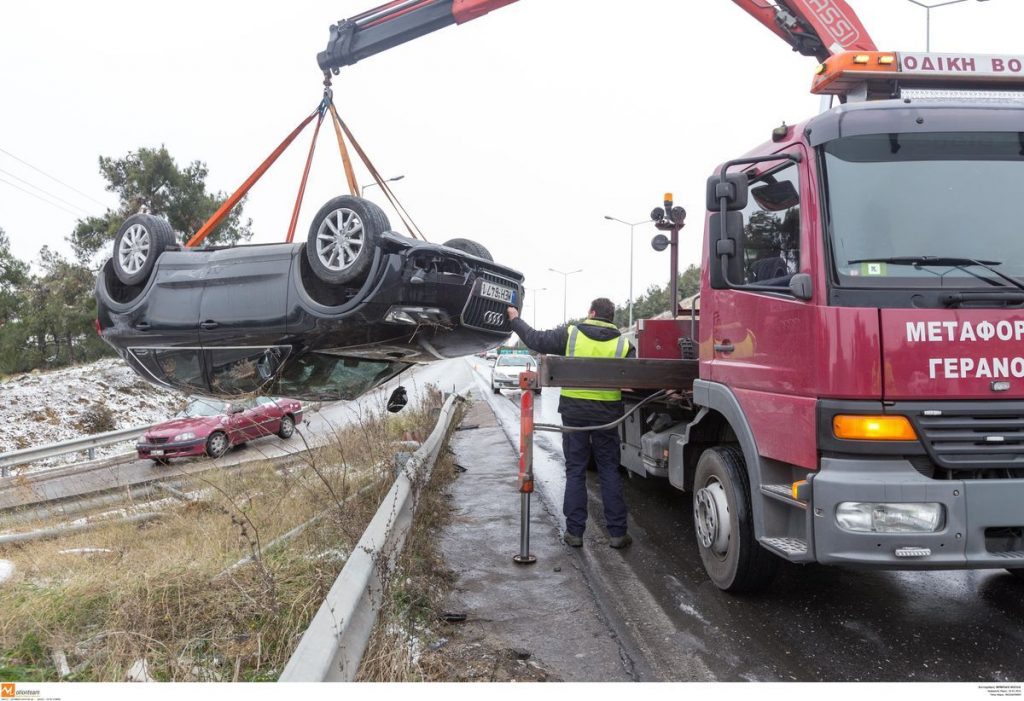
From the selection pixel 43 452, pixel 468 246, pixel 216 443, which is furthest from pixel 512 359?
pixel 468 246

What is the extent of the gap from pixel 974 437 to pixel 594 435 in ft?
9.58

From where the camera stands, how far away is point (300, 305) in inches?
222

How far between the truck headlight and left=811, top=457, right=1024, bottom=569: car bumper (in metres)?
0.02

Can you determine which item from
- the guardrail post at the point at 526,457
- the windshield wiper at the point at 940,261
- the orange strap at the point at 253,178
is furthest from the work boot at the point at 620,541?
the orange strap at the point at 253,178

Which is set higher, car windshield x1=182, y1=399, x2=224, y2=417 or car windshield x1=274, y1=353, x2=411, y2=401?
car windshield x1=274, y1=353, x2=411, y2=401

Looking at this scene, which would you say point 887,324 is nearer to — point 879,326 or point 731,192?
point 879,326

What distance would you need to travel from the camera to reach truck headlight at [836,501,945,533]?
326cm

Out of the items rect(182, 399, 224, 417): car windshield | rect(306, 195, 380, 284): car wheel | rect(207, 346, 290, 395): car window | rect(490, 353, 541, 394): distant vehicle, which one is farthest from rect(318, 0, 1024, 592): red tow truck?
rect(490, 353, 541, 394): distant vehicle

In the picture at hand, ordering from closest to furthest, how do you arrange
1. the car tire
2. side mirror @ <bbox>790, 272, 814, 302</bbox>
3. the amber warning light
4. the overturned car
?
side mirror @ <bbox>790, 272, 814, 302</bbox> → the amber warning light → the overturned car → the car tire

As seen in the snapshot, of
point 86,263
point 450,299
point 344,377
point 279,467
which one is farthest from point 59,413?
point 450,299

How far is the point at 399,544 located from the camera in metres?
4.38

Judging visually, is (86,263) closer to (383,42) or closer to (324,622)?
(383,42)

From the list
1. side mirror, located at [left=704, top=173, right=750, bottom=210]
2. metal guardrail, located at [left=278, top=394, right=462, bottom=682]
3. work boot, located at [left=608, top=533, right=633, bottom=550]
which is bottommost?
A: work boot, located at [left=608, top=533, right=633, bottom=550]

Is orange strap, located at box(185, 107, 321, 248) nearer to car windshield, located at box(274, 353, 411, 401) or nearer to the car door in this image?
the car door
